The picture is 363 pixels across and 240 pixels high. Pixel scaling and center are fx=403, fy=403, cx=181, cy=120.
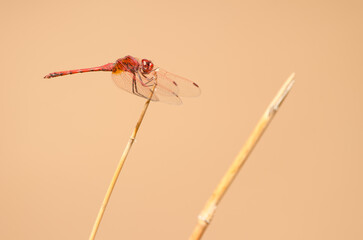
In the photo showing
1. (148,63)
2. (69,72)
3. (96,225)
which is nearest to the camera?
(96,225)

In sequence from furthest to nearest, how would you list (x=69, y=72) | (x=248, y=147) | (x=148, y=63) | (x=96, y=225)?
(x=69, y=72) → (x=148, y=63) → (x=96, y=225) → (x=248, y=147)

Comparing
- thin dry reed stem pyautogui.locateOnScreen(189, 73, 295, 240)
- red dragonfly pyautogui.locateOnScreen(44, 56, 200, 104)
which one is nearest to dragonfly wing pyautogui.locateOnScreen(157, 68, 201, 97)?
red dragonfly pyautogui.locateOnScreen(44, 56, 200, 104)

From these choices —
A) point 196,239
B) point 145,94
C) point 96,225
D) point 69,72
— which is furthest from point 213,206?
point 69,72

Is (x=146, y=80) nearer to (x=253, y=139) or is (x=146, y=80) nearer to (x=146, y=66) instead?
(x=146, y=66)

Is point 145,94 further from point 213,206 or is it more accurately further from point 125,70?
point 213,206

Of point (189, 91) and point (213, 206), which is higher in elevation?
point (189, 91)

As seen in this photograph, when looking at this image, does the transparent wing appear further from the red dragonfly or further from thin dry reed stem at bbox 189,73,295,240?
thin dry reed stem at bbox 189,73,295,240

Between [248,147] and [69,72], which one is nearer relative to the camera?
[248,147]
